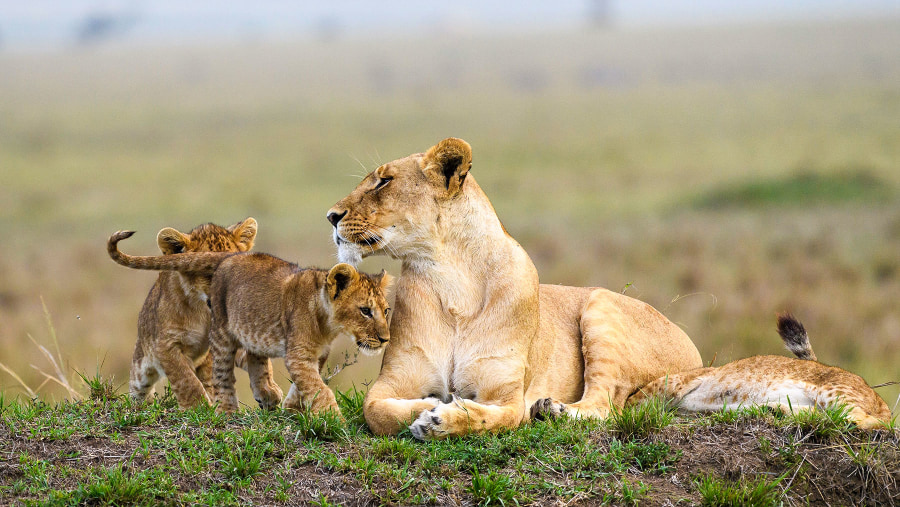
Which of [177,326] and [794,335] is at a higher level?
[177,326]

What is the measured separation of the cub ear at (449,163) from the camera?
18.6 ft

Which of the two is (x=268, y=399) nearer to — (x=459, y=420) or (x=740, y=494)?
(x=459, y=420)

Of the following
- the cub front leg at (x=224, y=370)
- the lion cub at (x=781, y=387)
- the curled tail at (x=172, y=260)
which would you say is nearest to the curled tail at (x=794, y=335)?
the lion cub at (x=781, y=387)

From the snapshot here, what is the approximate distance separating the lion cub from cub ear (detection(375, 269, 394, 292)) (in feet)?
5.34

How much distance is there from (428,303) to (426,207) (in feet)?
1.76

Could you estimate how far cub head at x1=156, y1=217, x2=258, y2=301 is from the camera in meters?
6.36

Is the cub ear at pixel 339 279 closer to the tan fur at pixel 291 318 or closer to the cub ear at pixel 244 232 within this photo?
the tan fur at pixel 291 318

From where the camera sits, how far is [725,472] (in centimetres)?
495

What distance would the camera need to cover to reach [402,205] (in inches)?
226

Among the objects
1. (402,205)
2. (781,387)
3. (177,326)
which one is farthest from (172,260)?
(781,387)

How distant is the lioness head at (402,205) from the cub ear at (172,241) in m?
1.30

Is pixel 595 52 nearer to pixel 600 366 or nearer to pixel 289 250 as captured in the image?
pixel 289 250

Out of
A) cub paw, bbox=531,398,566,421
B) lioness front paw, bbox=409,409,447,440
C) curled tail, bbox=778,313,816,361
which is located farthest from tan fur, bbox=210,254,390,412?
curled tail, bbox=778,313,816,361

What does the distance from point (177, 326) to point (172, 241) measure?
2.00 feet
